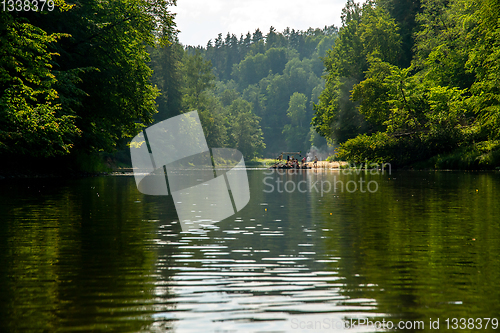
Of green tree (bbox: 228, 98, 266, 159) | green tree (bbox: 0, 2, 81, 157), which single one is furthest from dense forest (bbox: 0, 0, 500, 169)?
green tree (bbox: 228, 98, 266, 159)

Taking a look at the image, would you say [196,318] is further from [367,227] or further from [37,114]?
[37,114]

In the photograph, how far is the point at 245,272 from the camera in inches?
294

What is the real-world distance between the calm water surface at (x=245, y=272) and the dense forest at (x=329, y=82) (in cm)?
1555

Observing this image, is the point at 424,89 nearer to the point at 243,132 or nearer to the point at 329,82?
the point at 329,82

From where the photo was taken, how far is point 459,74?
61.2 m

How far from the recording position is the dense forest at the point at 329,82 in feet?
90.7

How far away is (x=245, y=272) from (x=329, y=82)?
8589cm

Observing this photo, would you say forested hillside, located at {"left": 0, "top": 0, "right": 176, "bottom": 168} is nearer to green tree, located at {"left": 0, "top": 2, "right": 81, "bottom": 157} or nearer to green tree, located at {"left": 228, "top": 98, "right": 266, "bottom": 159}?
green tree, located at {"left": 0, "top": 2, "right": 81, "bottom": 157}

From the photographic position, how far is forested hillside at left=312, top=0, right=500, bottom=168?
45750 mm

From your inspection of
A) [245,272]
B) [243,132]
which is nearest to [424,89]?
[245,272]

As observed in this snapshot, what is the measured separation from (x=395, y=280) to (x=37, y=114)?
948 inches

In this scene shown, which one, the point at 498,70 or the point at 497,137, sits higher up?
the point at 498,70

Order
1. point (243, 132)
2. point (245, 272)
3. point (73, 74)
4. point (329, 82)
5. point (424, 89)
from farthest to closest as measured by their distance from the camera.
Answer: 1. point (243, 132)
2. point (329, 82)
3. point (424, 89)
4. point (73, 74)
5. point (245, 272)

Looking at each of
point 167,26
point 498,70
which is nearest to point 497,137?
point 498,70
